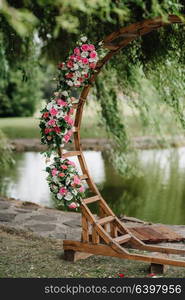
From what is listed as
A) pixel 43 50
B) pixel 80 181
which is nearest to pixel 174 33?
pixel 80 181

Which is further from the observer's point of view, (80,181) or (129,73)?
(129,73)

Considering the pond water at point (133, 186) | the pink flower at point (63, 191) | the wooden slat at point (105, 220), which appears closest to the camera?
the pink flower at point (63, 191)

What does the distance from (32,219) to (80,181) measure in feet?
6.31

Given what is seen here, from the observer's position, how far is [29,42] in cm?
723

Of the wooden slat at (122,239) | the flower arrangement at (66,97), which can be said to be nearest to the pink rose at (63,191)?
the flower arrangement at (66,97)

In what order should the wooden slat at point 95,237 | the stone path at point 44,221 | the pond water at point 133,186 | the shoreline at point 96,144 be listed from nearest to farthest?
Result: the wooden slat at point 95,237, the stone path at point 44,221, the pond water at point 133,186, the shoreline at point 96,144

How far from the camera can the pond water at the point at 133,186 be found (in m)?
7.92

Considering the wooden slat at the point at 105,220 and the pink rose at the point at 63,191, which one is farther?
the wooden slat at the point at 105,220

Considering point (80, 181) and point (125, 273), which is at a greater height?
point (80, 181)

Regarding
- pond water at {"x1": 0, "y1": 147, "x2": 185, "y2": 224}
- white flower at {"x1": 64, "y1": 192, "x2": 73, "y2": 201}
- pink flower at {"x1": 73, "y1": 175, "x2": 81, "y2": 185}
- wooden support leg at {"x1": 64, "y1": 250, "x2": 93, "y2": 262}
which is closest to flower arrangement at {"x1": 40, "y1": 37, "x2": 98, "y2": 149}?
pink flower at {"x1": 73, "y1": 175, "x2": 81, "y2": 185}

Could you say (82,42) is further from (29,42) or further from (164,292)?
(29,42)

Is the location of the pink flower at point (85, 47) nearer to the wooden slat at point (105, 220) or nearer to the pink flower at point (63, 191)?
the pink flower at point (63, 191)

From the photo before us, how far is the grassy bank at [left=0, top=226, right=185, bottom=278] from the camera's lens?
13.5ft

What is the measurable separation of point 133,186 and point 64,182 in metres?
5.73
